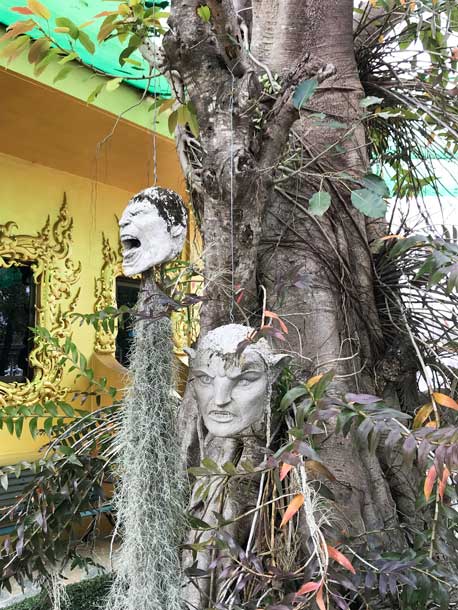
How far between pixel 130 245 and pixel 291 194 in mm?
503

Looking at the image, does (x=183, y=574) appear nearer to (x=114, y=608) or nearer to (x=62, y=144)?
(x=114, y=608)

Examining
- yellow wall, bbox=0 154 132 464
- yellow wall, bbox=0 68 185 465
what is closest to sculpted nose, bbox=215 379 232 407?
yellow wall, bbox=0 68 185 465

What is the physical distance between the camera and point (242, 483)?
1208mm

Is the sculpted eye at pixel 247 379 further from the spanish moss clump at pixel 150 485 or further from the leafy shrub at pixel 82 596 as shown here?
the leafy shrub at pixel 82 596

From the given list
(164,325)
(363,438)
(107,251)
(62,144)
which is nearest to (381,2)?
(164,325)

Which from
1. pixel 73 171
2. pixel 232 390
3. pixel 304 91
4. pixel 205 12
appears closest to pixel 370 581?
pixel 232 390

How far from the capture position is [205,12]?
43.6 inches

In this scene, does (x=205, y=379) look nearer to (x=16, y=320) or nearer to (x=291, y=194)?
(x=291, y=194)

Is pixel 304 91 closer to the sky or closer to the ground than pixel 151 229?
closer to the sky

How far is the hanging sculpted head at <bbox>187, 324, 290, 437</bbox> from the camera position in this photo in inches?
40.2

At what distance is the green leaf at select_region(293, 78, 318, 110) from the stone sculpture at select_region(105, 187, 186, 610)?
294 mm

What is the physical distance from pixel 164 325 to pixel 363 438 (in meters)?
0.42

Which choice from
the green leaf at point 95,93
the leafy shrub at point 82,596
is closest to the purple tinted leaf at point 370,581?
the green leaf at point 95,93

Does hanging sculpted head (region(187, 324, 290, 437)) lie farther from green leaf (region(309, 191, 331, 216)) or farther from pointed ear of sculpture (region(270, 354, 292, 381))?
green leaf (region(309, 191, 331, 216))
